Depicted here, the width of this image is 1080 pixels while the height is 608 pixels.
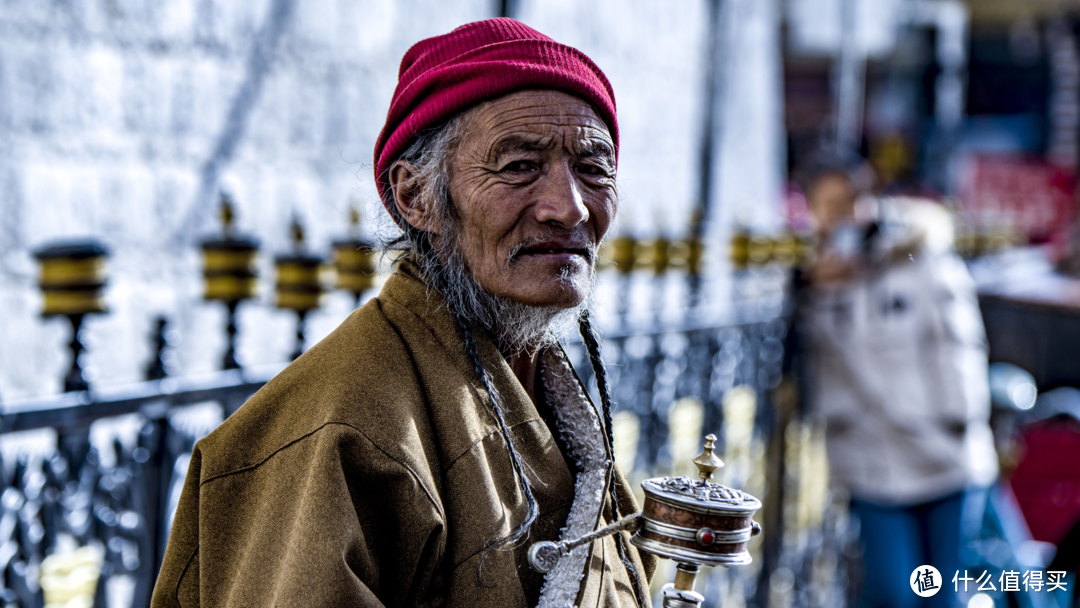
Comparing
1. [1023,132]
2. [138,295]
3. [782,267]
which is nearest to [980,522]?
[782,267]

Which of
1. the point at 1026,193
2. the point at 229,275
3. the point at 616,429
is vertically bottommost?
the point at 616,429

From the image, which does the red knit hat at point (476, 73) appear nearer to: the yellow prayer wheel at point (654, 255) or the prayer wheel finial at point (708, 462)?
the prayer wheel finial at point (708, 462)

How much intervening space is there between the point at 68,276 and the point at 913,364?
3.33 m

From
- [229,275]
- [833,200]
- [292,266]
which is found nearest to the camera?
[229,275]

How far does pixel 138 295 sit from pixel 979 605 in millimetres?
4071

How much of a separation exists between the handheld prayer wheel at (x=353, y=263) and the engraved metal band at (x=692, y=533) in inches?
64.1

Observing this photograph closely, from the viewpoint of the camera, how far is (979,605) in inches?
176

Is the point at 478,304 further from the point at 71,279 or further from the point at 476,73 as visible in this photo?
the point at 71,279

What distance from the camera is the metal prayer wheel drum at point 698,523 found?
1423mm

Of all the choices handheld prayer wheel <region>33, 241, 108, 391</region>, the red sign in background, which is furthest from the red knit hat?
the red sign in background

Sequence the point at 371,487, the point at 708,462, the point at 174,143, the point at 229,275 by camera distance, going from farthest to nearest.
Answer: the point at 174,143 < the point at 229,275 < the point at 708,462 < the point at 371,487

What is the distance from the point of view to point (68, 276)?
221 cm

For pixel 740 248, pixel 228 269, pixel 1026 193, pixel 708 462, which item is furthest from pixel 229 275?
pixel 1026 193

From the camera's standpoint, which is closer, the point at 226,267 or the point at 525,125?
the point at 525,125
